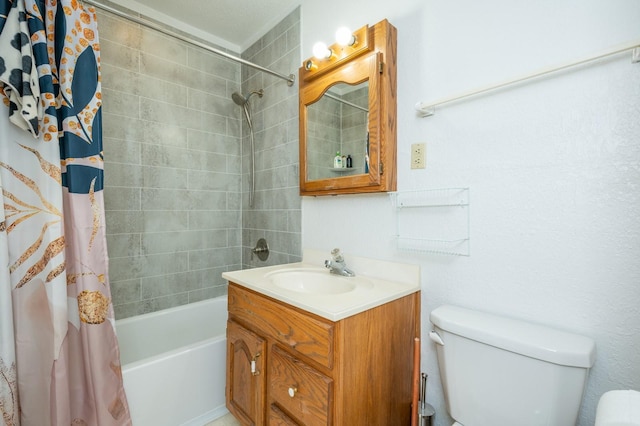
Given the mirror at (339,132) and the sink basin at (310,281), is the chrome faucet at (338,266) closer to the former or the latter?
the sink basin at (310,281)

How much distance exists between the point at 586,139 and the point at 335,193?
0.98m

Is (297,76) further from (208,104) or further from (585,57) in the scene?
(585,57)

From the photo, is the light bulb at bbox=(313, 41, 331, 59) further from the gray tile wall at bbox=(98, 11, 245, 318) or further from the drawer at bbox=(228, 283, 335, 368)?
the drawer at bbox=(228, 283, 335, 368)

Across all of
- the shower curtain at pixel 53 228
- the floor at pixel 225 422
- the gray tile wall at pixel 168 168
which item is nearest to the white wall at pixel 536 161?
the gray tile wall at pixel 168 168

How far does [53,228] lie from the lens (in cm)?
117

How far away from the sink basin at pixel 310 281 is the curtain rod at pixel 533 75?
2.68 ft

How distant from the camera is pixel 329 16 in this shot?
1689mm

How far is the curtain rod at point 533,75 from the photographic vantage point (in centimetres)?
80

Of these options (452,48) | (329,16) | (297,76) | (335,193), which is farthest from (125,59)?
(452,48)

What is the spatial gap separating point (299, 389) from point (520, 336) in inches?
29.7

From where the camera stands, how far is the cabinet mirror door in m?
1.35

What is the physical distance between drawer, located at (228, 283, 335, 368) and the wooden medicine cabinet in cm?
65

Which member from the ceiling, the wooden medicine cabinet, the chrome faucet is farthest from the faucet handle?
the ceiling

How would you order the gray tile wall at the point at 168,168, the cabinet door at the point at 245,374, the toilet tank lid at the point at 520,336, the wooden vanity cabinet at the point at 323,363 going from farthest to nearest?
the gray tile wall at the point at 168,168 < the cabinet door at the point at 245,374 < the wooden vanity cabinet at the point at 323,363 < the toilet tank lid at the point at 520,336
